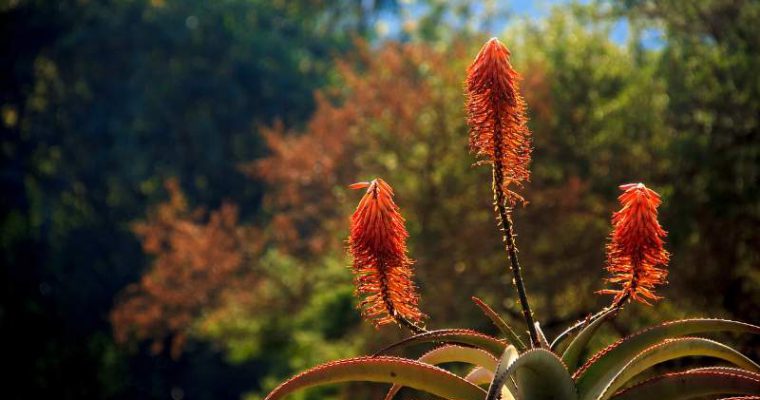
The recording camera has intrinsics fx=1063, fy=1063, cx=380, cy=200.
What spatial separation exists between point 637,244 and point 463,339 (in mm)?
378

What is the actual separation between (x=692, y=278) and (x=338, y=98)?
575 inches

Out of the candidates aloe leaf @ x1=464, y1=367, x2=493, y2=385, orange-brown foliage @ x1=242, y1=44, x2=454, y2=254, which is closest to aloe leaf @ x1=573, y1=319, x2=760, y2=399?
aloe leaf @ x1=464, y1=367, x2=493, y2=385

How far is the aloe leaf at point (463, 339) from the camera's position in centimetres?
202

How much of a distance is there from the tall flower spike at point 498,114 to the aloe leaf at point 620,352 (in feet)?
1.06

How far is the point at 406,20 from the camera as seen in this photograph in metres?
30.5

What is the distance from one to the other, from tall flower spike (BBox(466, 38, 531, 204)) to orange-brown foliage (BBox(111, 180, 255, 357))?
14.0 meters

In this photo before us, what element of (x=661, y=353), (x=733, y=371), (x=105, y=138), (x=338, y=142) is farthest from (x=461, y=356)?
(x=105, y=138)

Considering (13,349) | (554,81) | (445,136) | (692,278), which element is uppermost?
(13,349)

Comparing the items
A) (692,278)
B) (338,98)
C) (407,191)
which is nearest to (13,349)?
(338,98)

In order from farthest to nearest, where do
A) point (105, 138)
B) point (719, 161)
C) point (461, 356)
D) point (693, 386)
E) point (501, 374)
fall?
point (105, 138) < point (719, 161) < point (461, 356) < point (693, 386) < point (501, 374)

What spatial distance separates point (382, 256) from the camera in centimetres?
198

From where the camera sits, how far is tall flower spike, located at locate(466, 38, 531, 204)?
6.32 ft

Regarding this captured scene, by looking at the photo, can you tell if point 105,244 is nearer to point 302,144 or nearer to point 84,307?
point 84,307

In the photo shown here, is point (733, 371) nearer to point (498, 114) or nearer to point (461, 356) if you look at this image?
point (461, 356)
